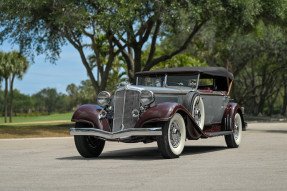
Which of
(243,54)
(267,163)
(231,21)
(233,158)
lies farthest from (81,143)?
(243,54)

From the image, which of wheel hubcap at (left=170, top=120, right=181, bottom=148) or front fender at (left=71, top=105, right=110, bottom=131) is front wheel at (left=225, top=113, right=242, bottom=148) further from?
front fender at (left=71, top=105, right=110, bottom=131)

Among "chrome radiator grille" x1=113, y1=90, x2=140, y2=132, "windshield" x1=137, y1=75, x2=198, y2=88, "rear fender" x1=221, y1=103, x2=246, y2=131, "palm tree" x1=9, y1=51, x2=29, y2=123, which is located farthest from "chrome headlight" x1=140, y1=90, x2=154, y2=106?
"palm tree" x1=9, y1=51, x2=29, y2=123

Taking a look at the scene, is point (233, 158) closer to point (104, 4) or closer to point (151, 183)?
point (151, 183)

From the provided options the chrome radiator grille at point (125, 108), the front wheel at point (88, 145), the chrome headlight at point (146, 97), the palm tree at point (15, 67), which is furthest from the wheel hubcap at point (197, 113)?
the palm tree at point (15, 67)

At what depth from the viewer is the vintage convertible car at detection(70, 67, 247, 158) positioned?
885cm

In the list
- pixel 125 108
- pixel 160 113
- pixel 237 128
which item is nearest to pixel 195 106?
pixel 160 113

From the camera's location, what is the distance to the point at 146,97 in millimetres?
9164

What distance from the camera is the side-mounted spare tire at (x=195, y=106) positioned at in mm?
9812

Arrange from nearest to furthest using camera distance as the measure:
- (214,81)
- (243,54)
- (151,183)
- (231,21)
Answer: (151,183) → (214,81) → (231,21) → (243,54)

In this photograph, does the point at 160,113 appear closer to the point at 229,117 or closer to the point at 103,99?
the point at 103,99

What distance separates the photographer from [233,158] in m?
9.13

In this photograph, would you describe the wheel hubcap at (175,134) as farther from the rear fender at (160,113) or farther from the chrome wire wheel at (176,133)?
the rear fender at (160,113)

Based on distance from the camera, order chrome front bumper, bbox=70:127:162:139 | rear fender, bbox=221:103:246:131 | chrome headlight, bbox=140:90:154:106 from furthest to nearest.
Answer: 1. rear fender, bbox=221:103:246:131
2. chrome headlight, bbox=140:90:154:106
3. chrome front bumper, bbox=70:127:162:139

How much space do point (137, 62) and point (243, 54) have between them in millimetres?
18736
